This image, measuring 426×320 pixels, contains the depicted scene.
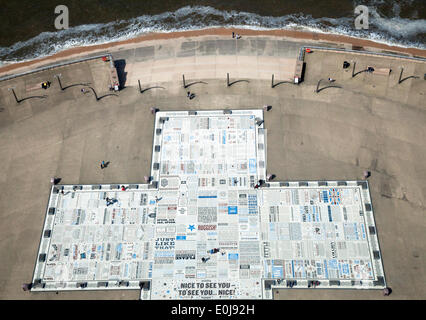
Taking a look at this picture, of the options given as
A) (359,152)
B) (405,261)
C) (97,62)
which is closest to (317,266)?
(405,261)

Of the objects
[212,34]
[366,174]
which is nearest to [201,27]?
[212,34]

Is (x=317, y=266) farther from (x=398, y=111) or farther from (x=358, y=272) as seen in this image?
(x=398, y=111)

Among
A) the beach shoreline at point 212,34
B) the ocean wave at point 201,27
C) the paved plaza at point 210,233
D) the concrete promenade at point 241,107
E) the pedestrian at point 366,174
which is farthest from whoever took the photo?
the ocean wave at point 201,27

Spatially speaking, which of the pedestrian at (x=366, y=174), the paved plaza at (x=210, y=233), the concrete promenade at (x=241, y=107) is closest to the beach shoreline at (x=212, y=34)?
the concrete promenade at (x=241, y=107)

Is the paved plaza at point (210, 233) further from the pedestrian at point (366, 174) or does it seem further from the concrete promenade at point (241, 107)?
the concrete promenade at point (241, 107)

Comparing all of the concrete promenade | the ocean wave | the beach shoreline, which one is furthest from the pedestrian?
the ocean wave

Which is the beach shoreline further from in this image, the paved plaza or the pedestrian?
the pedestrian
